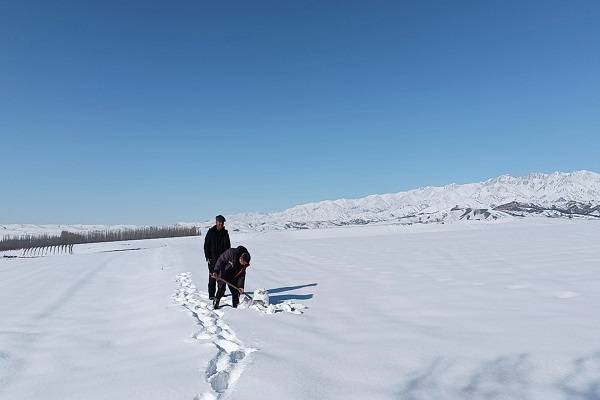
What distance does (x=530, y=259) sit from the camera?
1378cm

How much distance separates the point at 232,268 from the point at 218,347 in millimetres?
3138

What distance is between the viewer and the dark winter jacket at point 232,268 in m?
8.24

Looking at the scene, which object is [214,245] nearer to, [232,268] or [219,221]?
[219,221]

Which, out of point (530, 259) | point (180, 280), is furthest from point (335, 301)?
point (530, 259)

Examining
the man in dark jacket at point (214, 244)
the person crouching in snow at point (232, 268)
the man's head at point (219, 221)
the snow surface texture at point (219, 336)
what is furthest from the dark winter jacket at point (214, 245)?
the snow surface texture at point (219, 336)

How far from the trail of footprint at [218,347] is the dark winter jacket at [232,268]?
29.2 inches

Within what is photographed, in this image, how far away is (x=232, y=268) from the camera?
8242 mm

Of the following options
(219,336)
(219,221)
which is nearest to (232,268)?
(219,221)

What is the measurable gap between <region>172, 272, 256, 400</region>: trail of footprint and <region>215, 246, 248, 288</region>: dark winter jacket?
0.74 m

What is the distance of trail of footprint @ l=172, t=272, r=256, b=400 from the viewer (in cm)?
390

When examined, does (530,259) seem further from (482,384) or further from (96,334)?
(96,334)

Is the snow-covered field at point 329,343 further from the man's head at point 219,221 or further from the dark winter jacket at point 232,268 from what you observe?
the man's head at point 219,221

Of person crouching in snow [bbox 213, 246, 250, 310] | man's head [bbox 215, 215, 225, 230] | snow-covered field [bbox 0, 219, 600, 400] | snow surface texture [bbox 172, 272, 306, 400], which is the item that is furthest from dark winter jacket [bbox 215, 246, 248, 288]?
man's head [bbox 215, 215, 225, 230]

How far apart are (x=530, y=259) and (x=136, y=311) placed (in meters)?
12.8
